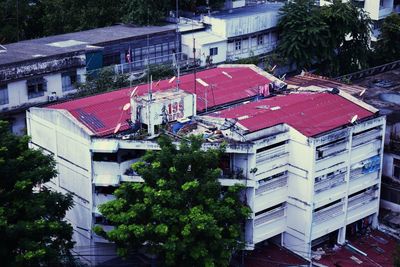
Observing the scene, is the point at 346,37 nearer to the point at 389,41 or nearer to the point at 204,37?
the point at 389,41

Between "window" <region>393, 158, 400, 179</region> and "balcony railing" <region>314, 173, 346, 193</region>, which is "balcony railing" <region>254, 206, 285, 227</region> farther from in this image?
"window" <region>393, 158, 400, 179</region>

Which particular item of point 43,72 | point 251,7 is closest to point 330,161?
point 43,72

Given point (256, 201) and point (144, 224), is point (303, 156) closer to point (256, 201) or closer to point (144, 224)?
point (256, 201)

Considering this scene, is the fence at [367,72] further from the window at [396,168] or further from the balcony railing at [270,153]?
the balcony railing at [270,153]

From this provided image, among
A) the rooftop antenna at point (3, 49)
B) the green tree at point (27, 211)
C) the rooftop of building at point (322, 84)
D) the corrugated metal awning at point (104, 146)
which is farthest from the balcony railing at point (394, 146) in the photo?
the rooftop antenna at point (3, 49)

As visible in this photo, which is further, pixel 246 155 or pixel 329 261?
pixel 329 261

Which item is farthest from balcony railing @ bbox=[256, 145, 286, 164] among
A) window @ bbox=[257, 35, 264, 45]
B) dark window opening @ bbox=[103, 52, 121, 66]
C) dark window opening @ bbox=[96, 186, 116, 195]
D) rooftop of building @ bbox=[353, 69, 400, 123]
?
window @ bbox=[257, 35, 264, 45]
